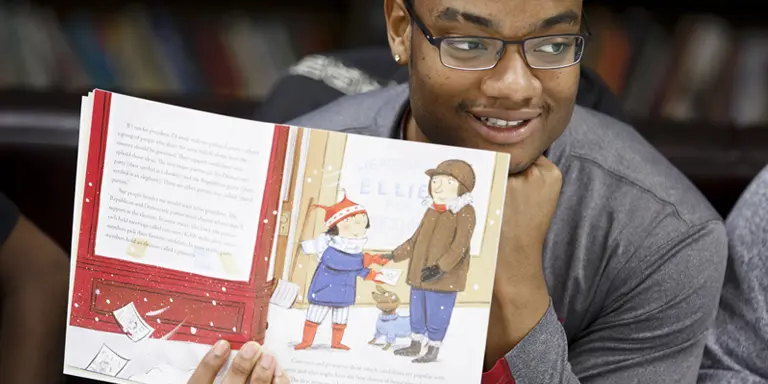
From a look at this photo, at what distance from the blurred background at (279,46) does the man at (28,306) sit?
32.9 inches

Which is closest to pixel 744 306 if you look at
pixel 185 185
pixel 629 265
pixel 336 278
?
pixel 629 265

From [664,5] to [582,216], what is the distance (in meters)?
1.83

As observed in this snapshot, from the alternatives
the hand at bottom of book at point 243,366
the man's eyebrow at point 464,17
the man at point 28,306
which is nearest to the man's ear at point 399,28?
the man's eyebrow at point 464,17

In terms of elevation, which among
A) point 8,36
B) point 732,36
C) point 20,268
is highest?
point 732,36

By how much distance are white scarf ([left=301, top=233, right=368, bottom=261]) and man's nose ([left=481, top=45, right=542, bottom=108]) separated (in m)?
0.26

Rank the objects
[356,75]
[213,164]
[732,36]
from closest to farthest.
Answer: [213,164] → [356,75] → [732,36]

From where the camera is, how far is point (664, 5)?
3031 mm

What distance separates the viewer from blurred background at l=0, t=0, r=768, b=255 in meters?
2.86

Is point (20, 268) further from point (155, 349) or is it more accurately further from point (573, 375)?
point (573, 375)

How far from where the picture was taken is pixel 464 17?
1.23 m

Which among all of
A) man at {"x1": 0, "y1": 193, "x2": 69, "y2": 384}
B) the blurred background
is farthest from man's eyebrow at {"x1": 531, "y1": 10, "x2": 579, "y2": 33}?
the blurred background

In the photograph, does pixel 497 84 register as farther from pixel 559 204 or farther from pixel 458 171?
pixel 559 204

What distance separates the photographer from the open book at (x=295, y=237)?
1162 millimetres

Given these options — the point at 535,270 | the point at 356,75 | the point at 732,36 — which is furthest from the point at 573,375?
the point at 732,36
